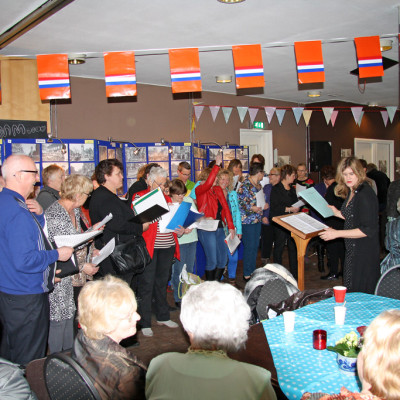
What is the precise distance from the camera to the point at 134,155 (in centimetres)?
716

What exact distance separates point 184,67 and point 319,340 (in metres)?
3.55

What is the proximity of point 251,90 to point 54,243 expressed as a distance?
22.4 feet

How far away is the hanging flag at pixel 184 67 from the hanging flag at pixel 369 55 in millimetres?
1696

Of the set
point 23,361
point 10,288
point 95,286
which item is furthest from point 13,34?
point 95,286

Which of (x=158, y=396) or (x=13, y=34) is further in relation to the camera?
Result: (x=13, y=34)

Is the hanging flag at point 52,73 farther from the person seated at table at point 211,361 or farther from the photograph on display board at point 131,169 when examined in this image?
the person seated at table at point 211,361

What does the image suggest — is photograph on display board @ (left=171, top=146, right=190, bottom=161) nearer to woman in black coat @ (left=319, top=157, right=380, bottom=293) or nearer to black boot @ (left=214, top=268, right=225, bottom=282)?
black boot @ (left=214, top=268, right=225, bottom=282)

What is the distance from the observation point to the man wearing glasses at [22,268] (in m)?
2.53

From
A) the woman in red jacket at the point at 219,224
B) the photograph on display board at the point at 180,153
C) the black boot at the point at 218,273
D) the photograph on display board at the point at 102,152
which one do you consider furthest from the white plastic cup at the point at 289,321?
the photograph on display board at the point at 180,153

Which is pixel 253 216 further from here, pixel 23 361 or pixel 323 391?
pixel 323 391

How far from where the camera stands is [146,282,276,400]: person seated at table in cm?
129

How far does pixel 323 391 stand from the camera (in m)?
1.66

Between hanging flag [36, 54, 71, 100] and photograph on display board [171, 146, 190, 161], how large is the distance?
9.14ft

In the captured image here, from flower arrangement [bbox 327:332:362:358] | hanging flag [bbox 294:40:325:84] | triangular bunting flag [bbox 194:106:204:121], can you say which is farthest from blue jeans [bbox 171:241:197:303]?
triangular bunting flag [bbox 194:106:204:121]
